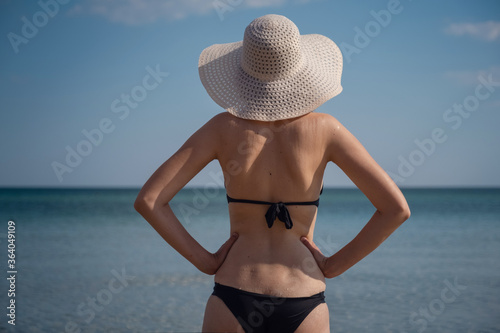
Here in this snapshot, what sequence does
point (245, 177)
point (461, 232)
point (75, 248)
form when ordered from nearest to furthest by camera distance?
point (245, 177), point (75, 248), point (461, 232)

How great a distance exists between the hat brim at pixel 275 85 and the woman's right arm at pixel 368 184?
138mm

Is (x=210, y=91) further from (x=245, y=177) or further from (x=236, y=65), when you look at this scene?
→ (x=245, y=177)

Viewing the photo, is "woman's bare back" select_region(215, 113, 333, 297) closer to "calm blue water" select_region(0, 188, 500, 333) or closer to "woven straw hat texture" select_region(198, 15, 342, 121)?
"woven straw hat texture" select_region(198, 15, 342, 121)

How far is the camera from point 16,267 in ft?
31.2

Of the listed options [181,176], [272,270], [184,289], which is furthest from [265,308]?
[184,289]

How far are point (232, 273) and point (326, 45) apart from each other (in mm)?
979

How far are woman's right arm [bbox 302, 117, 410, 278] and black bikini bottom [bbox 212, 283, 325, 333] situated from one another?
18 centimetres

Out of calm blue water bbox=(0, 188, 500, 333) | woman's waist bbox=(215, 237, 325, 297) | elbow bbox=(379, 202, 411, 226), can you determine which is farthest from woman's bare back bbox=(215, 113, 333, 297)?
calm blue water bbox=(0, 188, 500, 333)

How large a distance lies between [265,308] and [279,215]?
339 mm

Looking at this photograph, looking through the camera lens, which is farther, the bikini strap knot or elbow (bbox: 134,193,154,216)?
elbow (bbox: 134,193,154,216)

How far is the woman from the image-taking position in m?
2.03

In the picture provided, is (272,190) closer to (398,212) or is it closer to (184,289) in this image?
(398,212)

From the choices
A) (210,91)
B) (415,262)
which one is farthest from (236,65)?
(415,262)

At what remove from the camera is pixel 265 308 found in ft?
6.66
